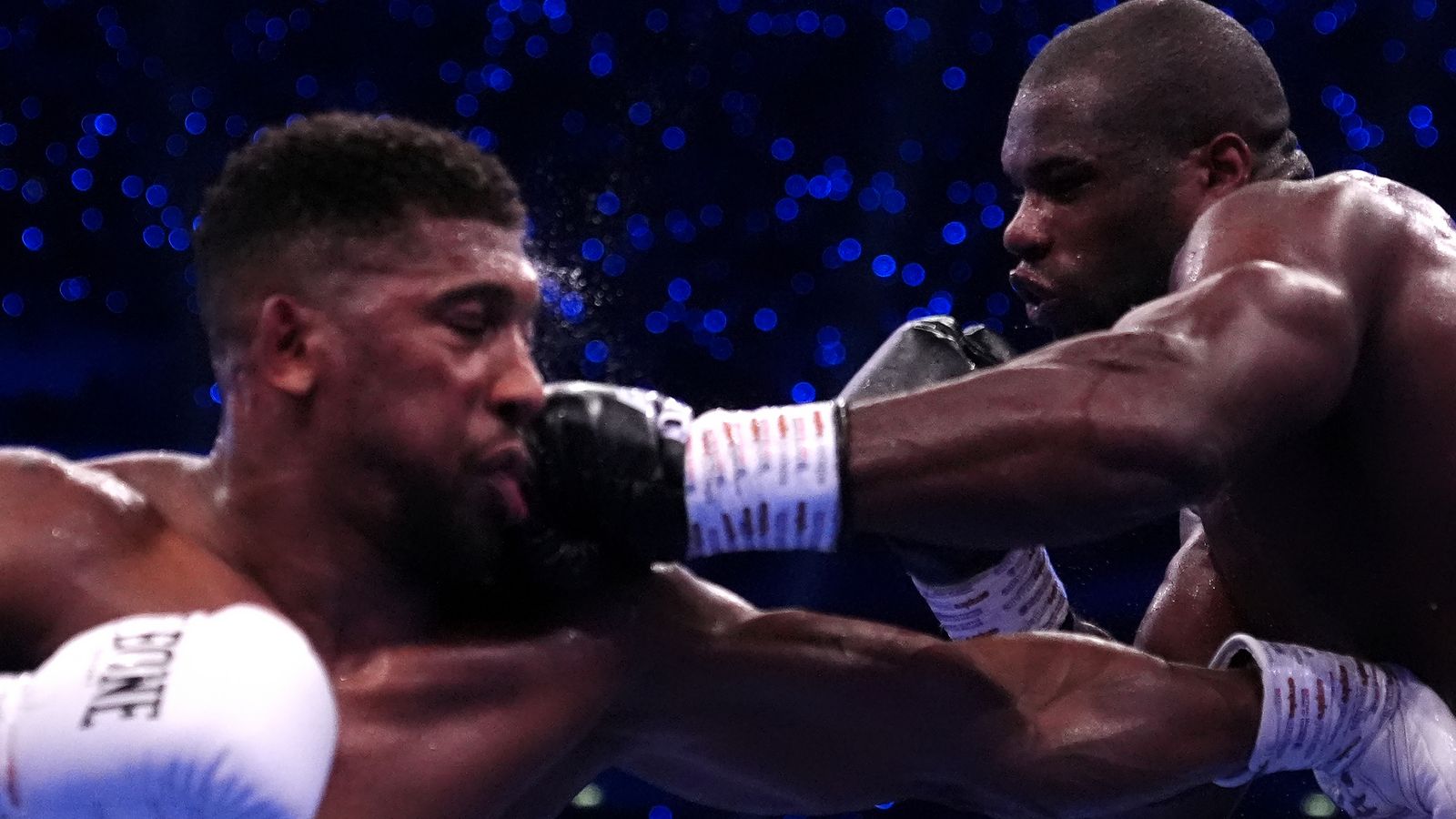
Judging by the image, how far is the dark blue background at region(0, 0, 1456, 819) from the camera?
13.4 ft

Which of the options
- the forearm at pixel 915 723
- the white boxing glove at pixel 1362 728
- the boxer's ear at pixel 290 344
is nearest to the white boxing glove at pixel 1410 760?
the white boxing glove at pixel 1362 728

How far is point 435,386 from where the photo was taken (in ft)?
4.99

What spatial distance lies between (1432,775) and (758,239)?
8.73 feet

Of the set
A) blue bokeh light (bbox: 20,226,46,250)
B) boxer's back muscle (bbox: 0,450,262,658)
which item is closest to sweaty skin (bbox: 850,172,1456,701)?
boxer's back muscle (bbox: 0,450,262,658)

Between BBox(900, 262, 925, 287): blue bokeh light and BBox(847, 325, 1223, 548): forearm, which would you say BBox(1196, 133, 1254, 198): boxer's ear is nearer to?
BBox(847, 325, 1223, 548): forearm

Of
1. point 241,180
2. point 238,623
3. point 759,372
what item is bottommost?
point 759,372

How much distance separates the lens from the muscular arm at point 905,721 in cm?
172

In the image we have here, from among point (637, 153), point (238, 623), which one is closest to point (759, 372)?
point (637, 153)

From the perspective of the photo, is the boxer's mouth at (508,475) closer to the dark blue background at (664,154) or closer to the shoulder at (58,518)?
the shoulder at (58,518)

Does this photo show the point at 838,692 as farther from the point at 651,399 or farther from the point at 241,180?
the point at 241,180

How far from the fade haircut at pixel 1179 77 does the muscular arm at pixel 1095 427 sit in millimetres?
623

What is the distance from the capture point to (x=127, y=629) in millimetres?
1235

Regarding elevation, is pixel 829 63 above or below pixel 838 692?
above

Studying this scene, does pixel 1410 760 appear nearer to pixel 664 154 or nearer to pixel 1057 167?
pixel 1057 167
